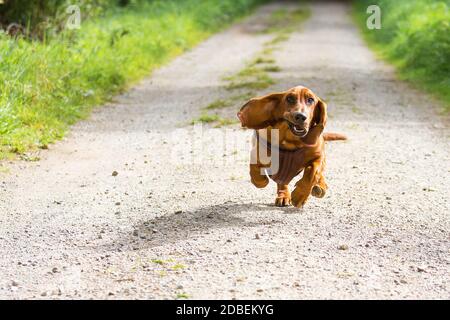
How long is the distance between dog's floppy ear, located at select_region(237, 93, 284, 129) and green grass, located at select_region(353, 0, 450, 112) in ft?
19.1

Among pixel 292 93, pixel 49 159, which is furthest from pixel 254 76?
pixel 292 93

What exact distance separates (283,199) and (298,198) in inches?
17.9

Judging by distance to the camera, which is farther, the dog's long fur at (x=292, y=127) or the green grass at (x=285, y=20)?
the green grass at (x=285, y=20)

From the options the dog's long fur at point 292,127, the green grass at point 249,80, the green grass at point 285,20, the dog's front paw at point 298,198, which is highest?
the dog's long fur at point 292,127

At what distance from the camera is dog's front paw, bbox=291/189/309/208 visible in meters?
5.81

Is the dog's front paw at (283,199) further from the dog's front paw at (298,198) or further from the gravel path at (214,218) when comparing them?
the dog's front paw at (298,198)

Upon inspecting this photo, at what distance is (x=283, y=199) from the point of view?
6285mm

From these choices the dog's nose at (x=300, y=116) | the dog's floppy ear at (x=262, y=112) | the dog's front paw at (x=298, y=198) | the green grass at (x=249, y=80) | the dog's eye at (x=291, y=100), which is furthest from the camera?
the green grass at (x=249, y=80)

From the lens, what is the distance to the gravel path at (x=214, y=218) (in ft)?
16.0

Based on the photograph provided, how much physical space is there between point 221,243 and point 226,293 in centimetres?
87

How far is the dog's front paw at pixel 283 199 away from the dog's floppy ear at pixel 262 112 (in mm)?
740

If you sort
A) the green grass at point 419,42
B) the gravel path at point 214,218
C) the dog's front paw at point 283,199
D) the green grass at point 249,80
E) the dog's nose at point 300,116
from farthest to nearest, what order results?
the green grass at point 419,42
the green grass at point 249,80
the dog's front paw at point 283,199
the dog's nose at point 300,116
the gravel path at point 214,218

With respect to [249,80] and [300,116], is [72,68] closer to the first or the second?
[249,80]

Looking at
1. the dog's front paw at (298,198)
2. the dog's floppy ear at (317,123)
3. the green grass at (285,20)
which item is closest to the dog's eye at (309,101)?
the dog's floppy ear at (317,123)
